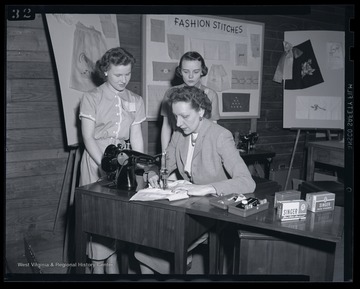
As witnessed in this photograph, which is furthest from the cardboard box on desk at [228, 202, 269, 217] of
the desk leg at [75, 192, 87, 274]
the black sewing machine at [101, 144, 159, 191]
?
the desk leg at [75, 192, 87, 274]

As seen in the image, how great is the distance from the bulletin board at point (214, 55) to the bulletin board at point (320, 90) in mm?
378

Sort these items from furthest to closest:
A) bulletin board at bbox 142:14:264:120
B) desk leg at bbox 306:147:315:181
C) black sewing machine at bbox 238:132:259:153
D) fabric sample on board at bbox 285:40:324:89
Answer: desk leg at bbox 306:147:315:181 < fabric sample on board at bbox 285:40:324:89 < black sewing machine at bbox 238:132:259:153 < bulletin board at bbox 142:14:264:120

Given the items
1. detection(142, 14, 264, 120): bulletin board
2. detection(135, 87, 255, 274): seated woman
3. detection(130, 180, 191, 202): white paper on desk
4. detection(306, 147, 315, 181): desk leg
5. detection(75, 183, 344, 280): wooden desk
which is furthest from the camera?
detection(306, 147, 315, 181): desk leg

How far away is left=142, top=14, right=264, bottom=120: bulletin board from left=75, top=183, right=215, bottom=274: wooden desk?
1.68m

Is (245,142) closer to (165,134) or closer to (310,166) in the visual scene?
(310,166)

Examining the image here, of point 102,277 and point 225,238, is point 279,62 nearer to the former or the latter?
point 225,238

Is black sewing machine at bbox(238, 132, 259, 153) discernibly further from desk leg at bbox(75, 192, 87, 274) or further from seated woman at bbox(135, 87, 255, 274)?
desk leg at bbox(75, 192, 87, 274)

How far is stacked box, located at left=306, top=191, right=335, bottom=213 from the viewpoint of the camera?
1857mm

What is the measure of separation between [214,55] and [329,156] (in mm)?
1596

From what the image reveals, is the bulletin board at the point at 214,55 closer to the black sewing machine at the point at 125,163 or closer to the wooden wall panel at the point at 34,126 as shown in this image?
the wooden wall panel at the point at 34,126

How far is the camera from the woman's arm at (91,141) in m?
2.51

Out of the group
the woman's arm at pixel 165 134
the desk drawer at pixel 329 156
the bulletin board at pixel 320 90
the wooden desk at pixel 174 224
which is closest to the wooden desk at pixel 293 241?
the wooden desk at pixel 174 224

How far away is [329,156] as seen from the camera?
3.95m

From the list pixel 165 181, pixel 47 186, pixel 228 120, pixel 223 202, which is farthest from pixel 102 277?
pixel 228 120
